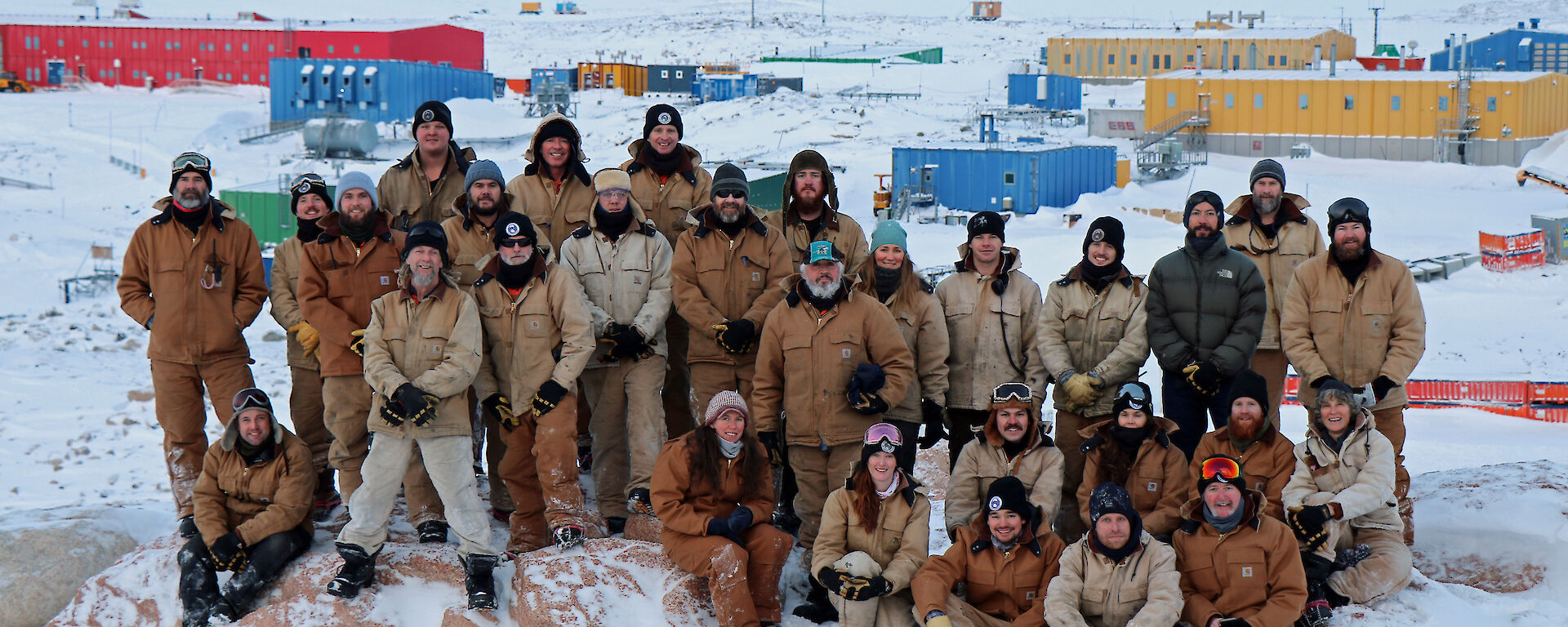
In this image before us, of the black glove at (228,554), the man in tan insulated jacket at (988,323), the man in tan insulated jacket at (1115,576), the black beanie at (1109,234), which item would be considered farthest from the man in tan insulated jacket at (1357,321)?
the black glove at (228,554)

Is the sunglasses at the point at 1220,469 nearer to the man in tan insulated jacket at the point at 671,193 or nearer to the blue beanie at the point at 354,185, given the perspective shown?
the man in tan insulated jacket at the point at 671,193

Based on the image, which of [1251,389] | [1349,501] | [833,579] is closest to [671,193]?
[833,579]

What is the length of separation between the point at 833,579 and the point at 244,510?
109 inches

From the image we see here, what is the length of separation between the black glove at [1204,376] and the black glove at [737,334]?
6.66 ft

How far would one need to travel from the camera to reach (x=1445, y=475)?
24.6 feet

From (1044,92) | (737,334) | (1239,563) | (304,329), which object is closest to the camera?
(1239,563)

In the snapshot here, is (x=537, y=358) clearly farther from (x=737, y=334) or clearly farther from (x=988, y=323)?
(x=988, y=323)

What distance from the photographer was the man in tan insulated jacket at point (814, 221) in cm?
618

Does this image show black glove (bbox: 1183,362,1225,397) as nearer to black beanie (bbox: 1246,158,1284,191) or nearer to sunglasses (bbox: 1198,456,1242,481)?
sunglasses (bbox: 1198,456,1242,481)

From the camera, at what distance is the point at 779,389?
5691 millimetres

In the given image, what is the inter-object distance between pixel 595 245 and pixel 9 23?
5149 cm

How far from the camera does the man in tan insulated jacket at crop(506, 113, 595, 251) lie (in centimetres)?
639

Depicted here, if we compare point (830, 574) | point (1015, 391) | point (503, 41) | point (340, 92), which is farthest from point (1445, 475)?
Result: point (503, 41)

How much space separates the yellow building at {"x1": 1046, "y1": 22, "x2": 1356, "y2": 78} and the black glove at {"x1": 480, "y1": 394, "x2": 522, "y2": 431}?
151ft
